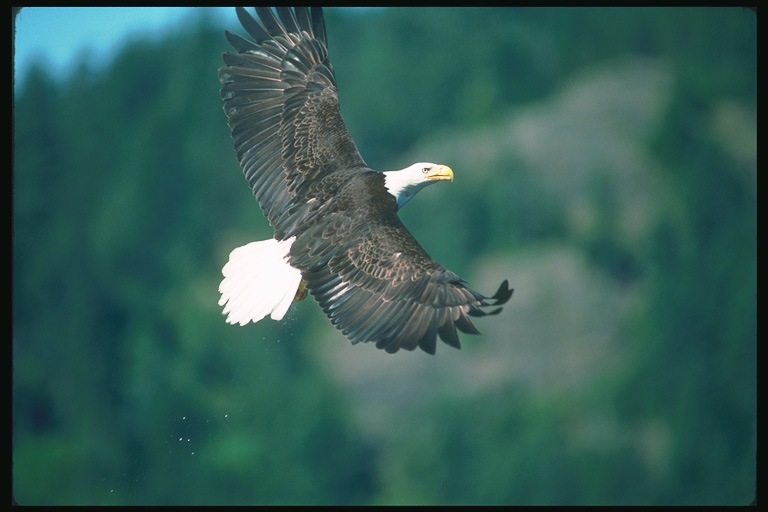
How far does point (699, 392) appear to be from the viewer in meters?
29.3

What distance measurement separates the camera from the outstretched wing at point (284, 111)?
627 centimetres

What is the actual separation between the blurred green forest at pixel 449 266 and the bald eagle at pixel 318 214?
1794 centimetres

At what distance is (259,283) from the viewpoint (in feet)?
20.1

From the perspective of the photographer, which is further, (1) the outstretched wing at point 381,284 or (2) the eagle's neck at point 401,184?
(2) the eagle's neck at point 401,184

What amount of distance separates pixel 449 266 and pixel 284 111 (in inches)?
928

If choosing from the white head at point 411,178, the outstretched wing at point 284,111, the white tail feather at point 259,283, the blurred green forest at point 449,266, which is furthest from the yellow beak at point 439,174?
the blurred green forest at point 449,266

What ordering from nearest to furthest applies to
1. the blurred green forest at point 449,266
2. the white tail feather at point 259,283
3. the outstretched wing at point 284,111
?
the white tail feather at point 259,283 < the outstretched wing at point 284,111 < the blurred green forest at point 449,266

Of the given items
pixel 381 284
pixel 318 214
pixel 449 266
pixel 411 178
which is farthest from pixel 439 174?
pixel 449 266

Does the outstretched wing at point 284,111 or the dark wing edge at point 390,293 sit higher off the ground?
the outstretched wing at point 284,111

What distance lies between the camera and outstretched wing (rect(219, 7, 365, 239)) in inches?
247

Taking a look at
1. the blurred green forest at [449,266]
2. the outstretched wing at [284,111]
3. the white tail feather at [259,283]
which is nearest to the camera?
the white tail feather at [259,283]

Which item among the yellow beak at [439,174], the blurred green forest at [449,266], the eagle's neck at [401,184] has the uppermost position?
the blurred green forest at [449,266]

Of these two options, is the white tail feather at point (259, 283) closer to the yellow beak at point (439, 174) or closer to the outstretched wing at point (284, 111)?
the outstretched wing at point (284, 111)

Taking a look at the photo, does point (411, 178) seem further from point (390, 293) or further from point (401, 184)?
point (390, 293)
